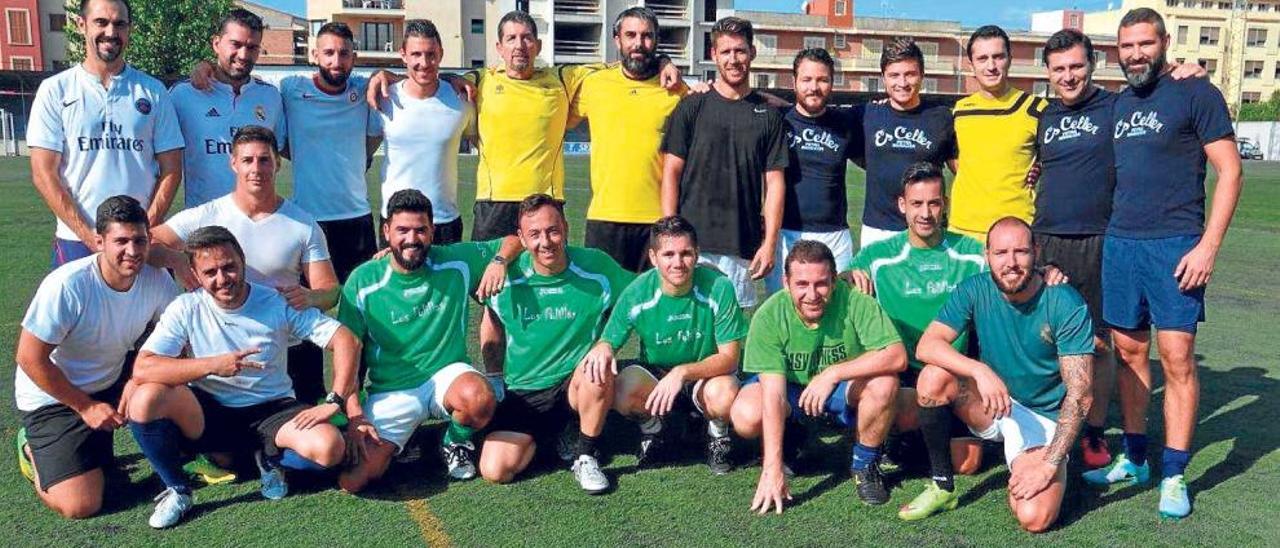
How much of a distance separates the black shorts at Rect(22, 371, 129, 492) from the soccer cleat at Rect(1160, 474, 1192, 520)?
4.62 meters

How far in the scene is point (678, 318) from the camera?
4.71m

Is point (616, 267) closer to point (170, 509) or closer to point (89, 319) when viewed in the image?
point (170, 509)

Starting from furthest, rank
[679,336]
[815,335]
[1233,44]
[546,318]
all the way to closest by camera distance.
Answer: [1233,44], [546,318], [679,336], [815,335]

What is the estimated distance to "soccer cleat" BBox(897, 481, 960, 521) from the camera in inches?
160

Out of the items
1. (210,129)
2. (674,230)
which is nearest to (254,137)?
(210,129)

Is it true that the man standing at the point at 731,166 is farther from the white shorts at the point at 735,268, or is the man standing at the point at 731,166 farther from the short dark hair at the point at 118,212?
the short dark hair at the point at 118,212

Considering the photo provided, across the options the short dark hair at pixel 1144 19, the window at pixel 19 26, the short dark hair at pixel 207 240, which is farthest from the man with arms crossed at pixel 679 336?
the window at pixel 19 26

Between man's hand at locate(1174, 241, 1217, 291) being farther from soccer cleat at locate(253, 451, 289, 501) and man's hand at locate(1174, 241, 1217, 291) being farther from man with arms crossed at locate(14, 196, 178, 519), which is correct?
man with arms crossed at locate(14, 196, 178, 519)

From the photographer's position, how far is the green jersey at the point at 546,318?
4.84m

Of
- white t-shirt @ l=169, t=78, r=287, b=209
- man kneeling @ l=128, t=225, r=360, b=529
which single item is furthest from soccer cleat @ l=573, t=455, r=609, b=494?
white t-shirt @ l=169, t=78, r=287, b=209

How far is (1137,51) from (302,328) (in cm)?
397

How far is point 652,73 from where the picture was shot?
5.64 m

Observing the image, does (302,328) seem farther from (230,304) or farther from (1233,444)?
(1233,444)

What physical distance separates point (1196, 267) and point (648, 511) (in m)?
2.60
